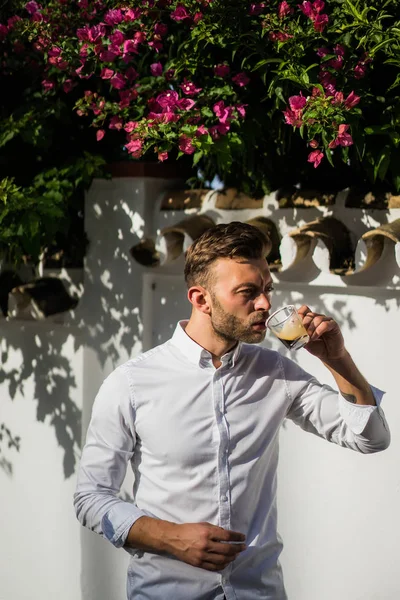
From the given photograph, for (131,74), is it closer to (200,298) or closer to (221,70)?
(221,70)

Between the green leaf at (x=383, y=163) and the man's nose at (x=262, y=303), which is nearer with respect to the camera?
the man's nose at (x=262, y=303)

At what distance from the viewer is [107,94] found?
440 centimetres

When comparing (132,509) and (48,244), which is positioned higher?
(48,244)

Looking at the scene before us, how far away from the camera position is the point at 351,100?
123 inches

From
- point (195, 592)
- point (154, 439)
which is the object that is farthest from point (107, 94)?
point (195, 592)

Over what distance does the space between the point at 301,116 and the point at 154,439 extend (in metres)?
1.24

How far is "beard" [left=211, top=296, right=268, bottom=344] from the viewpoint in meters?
2.46

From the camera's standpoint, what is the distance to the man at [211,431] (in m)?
2.45

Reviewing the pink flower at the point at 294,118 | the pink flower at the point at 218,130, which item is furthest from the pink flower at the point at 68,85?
the pink flower at the point at 294,118

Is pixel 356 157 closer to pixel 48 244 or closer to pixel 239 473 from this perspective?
pixel 239 473

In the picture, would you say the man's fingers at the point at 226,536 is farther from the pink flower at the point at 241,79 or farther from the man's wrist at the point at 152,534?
the pink flower at the point at 241,79

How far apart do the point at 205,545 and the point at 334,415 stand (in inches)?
20.0

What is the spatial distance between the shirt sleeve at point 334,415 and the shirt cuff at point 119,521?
529 millimetres

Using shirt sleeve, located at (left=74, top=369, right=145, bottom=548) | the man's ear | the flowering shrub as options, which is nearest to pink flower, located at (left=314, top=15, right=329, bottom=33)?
the flowering shrub
